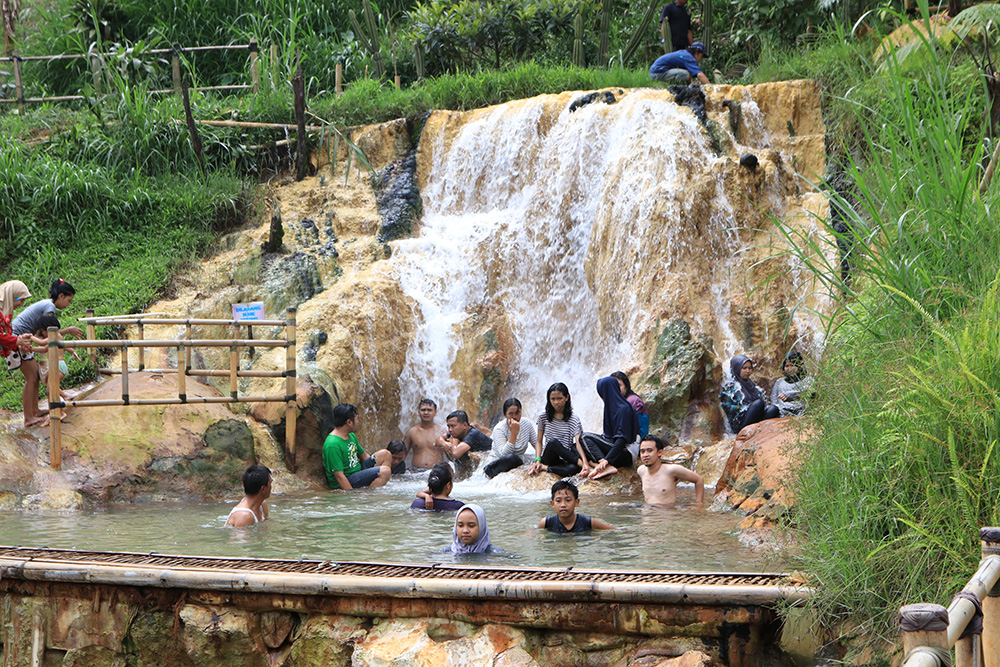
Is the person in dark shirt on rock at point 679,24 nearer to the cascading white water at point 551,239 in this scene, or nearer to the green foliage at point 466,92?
the green foliage at point 466,92

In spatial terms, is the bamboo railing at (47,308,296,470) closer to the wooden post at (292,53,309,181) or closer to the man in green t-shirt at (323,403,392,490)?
the man in green t-shirt at (323,403,392,490)

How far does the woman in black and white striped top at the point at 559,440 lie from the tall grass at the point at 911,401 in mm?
4612

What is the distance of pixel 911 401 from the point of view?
3.57 metres

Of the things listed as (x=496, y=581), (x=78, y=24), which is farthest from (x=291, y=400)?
(x=78, y=24)

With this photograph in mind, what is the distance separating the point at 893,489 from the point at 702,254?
757 cm

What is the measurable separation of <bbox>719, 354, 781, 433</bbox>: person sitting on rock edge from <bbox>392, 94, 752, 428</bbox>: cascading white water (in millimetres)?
1564

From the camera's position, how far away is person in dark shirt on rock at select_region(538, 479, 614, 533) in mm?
6473

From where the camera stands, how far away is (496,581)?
4188 millimetres

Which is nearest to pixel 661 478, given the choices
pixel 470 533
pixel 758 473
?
pixel 758 473

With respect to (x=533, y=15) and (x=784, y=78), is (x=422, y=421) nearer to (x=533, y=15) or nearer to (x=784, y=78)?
(x=784, y=78)

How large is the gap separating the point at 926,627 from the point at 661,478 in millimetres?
5746

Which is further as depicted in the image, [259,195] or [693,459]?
[259,195]

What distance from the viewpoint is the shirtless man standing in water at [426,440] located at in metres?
10.1

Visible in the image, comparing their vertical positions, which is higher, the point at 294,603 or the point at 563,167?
the point at 563,167
